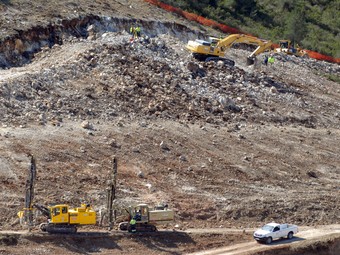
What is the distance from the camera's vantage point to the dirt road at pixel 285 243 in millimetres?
33156

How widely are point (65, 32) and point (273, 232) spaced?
2184cm

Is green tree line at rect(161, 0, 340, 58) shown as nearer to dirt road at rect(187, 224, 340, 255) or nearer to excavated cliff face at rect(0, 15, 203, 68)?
excavated cliff face at rect(0, 15, 203, 68)

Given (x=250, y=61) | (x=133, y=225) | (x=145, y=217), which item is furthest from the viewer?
(x=250, y=61)

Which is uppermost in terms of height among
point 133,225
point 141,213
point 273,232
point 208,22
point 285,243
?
point 208,22

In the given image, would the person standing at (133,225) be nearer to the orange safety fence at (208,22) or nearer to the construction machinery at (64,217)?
the construction machinery at (64,217)

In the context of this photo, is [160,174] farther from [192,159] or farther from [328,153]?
[328,153]

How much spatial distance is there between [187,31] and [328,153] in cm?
1787

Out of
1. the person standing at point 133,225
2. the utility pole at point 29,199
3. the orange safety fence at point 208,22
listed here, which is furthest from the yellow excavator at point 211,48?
the utility pole at point 29,199

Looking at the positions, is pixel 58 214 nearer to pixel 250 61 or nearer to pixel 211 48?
pixel 211 48

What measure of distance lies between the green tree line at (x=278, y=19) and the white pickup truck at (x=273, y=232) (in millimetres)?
35370

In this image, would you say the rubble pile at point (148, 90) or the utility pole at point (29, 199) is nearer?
the utility pole at point (29, 199)

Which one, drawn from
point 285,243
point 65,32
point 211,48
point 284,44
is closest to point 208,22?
point 284,44

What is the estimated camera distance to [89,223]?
108ft

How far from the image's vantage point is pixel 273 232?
34406mm
